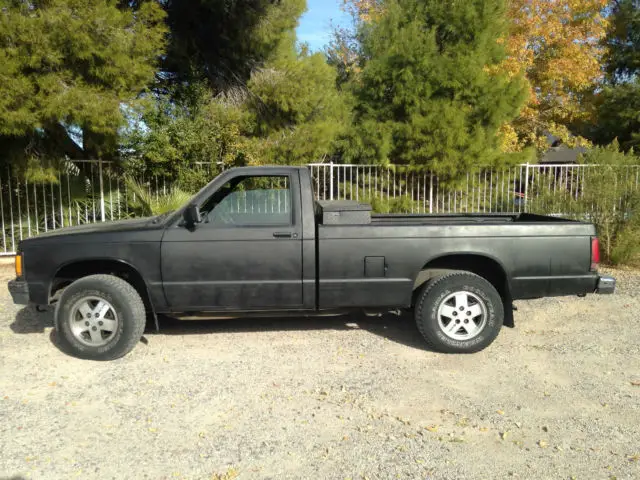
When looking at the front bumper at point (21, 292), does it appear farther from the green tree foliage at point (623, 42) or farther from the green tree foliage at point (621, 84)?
the green tree foliage at point (623, 42)

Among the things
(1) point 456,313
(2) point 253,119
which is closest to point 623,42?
(2) point 253,119

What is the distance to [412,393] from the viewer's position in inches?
163

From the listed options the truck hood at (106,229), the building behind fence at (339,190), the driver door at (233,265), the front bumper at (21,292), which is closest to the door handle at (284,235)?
the driver door at (233,265)

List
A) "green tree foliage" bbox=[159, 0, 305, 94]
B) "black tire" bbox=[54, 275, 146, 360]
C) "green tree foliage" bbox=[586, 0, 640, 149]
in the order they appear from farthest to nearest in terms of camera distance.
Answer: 1. "green tree foliage" bbox=[586, 0, 640, 149]
2. "green tree foliage" bbox=[159, 0, 305, 94]
3. "black tire" bbox=[54, 275, 146, 360]

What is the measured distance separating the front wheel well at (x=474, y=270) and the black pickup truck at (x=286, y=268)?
0.04 meters

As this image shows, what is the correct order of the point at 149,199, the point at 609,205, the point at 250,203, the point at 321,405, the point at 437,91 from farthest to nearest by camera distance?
the point at 437,91, the point at 149,199, the point at 609,205, the point at 250,203, the point at 321,405

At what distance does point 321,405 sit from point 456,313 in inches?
70.1

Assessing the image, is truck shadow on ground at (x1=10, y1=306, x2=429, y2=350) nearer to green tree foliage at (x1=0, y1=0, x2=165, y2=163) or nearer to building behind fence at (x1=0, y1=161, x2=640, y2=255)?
green tree foliage at (x1=0, y1=0, x2=165, y2=163)

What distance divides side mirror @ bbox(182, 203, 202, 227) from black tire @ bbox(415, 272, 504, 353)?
7.56ft

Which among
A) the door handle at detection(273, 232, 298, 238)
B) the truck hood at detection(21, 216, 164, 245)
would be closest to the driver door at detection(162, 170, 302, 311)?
the door handle at detection(273, 232, 298, 238)

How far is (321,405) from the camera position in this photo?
3924 millimetres

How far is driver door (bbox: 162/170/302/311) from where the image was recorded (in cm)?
488

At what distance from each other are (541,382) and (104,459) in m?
3.44

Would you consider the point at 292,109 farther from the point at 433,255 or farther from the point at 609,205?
the point at 433,255
